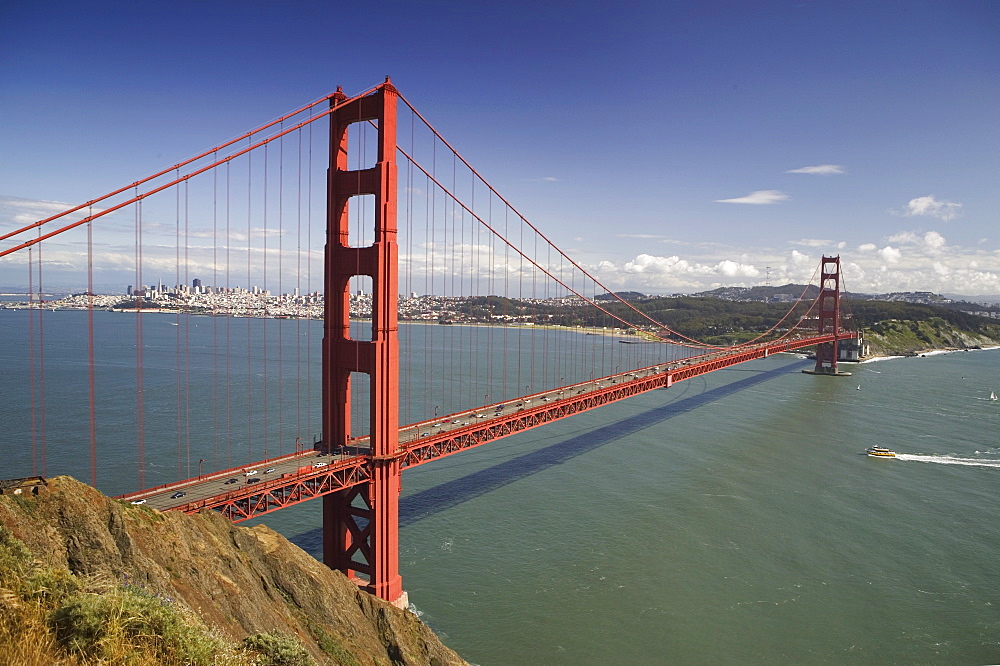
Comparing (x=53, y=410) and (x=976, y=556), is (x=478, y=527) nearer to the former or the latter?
(x=976, y=556)

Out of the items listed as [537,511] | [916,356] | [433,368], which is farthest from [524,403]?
[916,356]

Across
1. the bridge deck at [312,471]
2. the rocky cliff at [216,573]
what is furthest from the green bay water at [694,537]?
the bridge deck at [312,471]

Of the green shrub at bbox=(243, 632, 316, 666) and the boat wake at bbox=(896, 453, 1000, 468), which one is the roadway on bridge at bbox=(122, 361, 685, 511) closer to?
the green shrub at bbox=(243, 632, 316, 666)

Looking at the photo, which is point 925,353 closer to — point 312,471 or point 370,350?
point 370,350

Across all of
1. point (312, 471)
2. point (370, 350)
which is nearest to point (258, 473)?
point (312, 471)

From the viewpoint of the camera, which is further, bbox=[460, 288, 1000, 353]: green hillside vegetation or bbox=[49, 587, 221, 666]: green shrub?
bbox=[460, 288, 1000, 353]: green hillside vegetation

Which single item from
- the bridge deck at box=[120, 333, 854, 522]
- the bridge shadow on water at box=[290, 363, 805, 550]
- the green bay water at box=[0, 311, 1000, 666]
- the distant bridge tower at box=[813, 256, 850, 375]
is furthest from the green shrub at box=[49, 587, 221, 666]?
the distant bridge tower at box=[813, 256, 850, 375]
